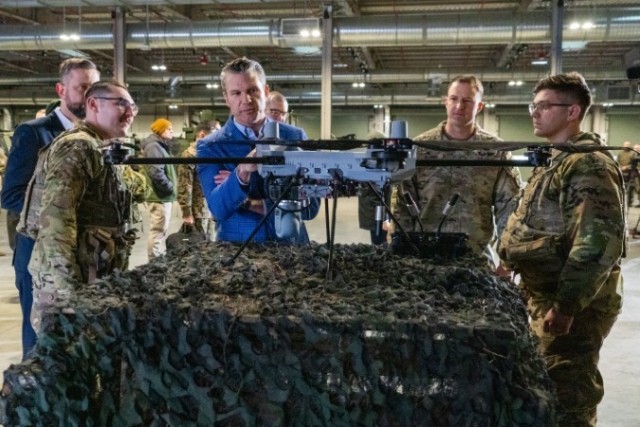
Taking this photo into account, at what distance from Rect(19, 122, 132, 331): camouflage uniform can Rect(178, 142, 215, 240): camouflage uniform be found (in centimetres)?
340

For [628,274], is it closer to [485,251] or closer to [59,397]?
[485,251]

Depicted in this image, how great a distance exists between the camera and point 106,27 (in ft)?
27.3

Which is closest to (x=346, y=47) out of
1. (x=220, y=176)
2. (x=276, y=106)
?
(x=276, y=106)

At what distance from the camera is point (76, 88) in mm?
2713

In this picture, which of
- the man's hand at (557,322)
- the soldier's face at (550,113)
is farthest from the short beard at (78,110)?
the man's hand at (557,322)

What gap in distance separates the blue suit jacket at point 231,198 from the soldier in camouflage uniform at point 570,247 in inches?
31.1

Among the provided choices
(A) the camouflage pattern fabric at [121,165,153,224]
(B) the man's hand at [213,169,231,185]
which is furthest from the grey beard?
(B) the man's hand at [213,169,231,185]

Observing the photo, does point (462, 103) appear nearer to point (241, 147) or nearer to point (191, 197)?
point (241, 147)

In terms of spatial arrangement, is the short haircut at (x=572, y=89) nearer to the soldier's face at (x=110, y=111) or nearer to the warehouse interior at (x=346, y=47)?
the warehouse interior at (x=346, y=47)

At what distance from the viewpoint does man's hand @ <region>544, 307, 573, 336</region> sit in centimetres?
185

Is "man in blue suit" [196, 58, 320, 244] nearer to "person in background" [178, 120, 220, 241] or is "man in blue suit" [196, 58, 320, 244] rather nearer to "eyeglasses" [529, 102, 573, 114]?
"eyeglasses" [529, 102, 573, 114]

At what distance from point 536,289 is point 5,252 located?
6816mm

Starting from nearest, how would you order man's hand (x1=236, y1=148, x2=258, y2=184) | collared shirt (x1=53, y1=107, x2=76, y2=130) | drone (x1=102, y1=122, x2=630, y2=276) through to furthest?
drone (x1=102, y1=122, x2=630, y2=276) → man's hand (x1=236, y1=148, x2=258, y2=184) → collared shirt (x1=53, y1=107, x2=76, y2=130)

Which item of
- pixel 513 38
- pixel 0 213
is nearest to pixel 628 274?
pixel 513 38
